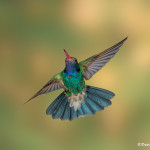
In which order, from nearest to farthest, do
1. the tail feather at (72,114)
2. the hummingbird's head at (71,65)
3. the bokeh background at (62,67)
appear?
the hummingbird's head at (71,65) → the tail feather at (72,114) → the bokeh background at (62,67)

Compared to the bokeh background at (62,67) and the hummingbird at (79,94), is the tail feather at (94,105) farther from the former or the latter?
the bokeh background at (62,67)

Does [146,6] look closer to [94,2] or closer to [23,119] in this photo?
[94,2]

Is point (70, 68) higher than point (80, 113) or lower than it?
higher

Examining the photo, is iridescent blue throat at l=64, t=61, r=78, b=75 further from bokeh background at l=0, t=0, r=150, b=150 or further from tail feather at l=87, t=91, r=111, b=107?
bokeh background at l=0, t=0, r=150, b=150

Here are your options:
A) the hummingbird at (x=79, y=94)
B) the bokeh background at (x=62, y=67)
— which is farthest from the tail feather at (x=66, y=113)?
the bokeh background at (x=62, y=67)

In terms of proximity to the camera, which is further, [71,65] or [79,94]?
[79,94]

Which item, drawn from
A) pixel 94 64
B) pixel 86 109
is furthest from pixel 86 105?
pixel 94 64

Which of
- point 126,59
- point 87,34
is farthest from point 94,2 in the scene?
point 126,59

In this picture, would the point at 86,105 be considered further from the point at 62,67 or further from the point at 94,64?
the point at 62,67
